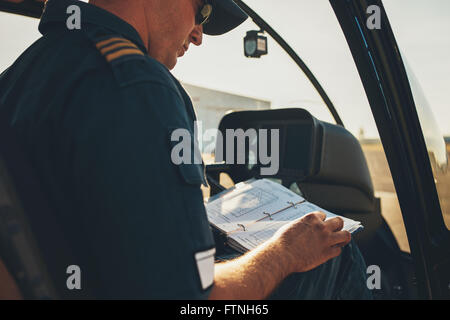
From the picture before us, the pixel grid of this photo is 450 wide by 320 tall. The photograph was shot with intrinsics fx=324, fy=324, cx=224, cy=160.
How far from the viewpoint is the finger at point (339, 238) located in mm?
982

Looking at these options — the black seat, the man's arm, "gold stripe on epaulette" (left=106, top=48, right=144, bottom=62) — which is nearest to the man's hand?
the man's arm

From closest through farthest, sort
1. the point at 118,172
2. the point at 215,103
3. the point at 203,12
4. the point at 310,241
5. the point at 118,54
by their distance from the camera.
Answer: the point at 118,172 < the point at 118,54 < the point at 310,241 < the point at 203,12 < the point at 215,103

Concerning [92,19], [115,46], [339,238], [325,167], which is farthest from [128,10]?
[325,167]

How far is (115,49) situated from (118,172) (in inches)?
11.0

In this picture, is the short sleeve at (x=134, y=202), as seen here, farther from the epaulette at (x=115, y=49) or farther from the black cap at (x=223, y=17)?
the black cap at (x=223, y=17)

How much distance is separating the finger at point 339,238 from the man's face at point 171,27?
0.77 m

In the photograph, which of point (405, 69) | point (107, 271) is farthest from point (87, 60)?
point (405, 69)

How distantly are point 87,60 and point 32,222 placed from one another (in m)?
0.34

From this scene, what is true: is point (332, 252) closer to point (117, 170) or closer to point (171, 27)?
point (117, 170)

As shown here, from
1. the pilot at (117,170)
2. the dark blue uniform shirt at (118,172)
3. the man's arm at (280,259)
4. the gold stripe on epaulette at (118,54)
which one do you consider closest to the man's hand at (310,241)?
the man's arm at (280,259)

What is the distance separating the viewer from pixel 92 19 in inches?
31.9

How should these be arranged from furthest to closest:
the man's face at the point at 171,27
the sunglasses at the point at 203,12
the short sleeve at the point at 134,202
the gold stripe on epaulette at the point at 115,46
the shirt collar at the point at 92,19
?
the sunglasses at the point at 203,12
the man's face at the point at 171,27
the shirt collar at the point at 92,19
the gold stripe on epaulette at the point at 115,46
the short sleeve at the point at 134,202

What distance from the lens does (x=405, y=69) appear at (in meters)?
1.38

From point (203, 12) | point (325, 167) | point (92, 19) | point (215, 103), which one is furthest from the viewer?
point (215, 103)
